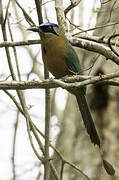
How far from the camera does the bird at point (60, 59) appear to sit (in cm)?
443

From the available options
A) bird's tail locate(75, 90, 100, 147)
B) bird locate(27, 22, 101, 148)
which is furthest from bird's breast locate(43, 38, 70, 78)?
bird's tail locate(75, 90, 100, 147)

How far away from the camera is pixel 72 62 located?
4551 mm

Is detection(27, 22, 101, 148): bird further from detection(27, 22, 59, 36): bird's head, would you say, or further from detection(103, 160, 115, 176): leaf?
detection(103, 160, 115, 176): leaf

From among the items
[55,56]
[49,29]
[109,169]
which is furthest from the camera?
[49,29]

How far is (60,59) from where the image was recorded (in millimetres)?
4473

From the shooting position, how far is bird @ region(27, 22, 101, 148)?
174 inches

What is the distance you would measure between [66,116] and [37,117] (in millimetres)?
2785

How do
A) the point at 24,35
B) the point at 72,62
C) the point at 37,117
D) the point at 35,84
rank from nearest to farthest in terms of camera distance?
1. the point at 35,84
2. the point at 72,62
3. the point at 24,35
4. the point at 37,117

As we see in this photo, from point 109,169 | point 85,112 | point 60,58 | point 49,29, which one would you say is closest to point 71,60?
point 60,58

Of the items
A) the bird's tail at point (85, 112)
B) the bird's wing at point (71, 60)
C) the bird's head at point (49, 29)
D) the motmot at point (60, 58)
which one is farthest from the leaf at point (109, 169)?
the bird's head at point (49, 29)

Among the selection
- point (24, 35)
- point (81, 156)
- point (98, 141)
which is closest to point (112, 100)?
point (81, 156)

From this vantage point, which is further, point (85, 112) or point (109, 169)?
point (85, 112)

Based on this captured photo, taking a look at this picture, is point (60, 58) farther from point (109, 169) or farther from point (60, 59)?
point (109, 169)

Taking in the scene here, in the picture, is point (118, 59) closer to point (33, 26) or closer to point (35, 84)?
point (35, 84)
